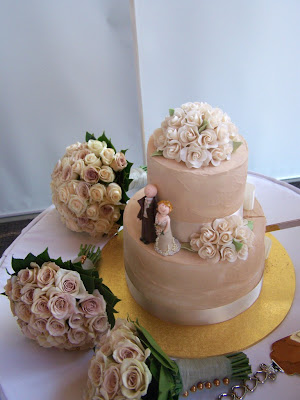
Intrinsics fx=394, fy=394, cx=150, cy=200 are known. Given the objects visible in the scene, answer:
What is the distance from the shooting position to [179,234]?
59.3 inches

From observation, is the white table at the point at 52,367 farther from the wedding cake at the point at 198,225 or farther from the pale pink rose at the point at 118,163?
the pale pink rose at the point at 118,163

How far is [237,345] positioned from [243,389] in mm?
160

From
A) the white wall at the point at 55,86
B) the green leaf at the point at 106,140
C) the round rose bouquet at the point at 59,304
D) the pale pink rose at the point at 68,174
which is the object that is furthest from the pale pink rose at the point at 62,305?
the white wall at the point at 55,86

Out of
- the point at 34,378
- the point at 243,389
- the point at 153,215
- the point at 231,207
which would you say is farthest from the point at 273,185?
the point at 34,378

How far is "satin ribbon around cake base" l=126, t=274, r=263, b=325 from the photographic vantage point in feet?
5.03

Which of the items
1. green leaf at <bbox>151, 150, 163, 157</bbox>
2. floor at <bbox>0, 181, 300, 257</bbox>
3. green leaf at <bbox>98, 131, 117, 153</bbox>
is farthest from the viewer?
floor at <bbox>0, 181, 300, 257</bbox>

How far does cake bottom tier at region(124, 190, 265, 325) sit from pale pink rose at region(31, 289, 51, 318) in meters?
0.39

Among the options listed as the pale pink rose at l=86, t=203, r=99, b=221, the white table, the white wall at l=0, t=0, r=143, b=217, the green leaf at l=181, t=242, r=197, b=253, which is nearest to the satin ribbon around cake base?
the white table

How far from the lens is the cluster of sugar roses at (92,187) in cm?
188

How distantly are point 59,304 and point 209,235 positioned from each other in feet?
1.91

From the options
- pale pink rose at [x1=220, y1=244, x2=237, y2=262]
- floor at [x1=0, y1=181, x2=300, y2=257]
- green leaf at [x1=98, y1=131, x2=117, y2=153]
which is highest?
green leaf at [x1=98, y1=131, x2=117, y2=153]

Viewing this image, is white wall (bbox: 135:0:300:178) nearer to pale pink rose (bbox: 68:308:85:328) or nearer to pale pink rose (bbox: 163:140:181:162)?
pale pink rose (bbox: 163:140:181:162)

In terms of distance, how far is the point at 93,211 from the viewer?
6.26 ft

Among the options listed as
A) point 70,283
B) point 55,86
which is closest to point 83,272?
point 70,283
